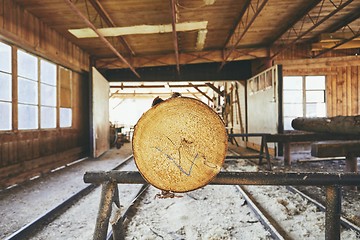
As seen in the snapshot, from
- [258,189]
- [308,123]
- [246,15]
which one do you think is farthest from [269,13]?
[258,189]

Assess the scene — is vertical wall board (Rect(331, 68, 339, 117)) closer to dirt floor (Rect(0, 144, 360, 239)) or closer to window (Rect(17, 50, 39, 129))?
dirt floor (Rect(0, 144, 360, 239))

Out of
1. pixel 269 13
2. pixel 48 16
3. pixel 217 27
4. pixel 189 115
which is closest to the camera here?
pixel 189 115

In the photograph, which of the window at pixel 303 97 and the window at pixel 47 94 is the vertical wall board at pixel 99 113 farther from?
the window at pixel 303 97

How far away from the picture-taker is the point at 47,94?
19.4ft

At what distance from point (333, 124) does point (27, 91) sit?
19.4ft

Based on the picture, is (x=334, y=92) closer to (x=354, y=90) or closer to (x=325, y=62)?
(x=354, y=90)

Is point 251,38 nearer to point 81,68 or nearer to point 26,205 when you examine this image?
point 81,68

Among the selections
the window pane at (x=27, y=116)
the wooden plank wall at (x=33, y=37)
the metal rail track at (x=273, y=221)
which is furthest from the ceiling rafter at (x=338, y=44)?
the window pane at (x=27, y=116)

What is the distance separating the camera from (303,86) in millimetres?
8461

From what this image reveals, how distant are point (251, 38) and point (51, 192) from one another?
22.5ft

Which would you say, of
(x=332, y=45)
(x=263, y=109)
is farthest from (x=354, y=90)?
(x=263, y=109)

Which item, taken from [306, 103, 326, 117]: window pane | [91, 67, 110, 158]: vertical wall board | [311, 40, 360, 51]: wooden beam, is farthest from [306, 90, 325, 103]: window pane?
[91, 67, 110, 158]: vertical wall board

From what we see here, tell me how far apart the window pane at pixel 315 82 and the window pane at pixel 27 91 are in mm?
8369

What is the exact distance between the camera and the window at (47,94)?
568cm
